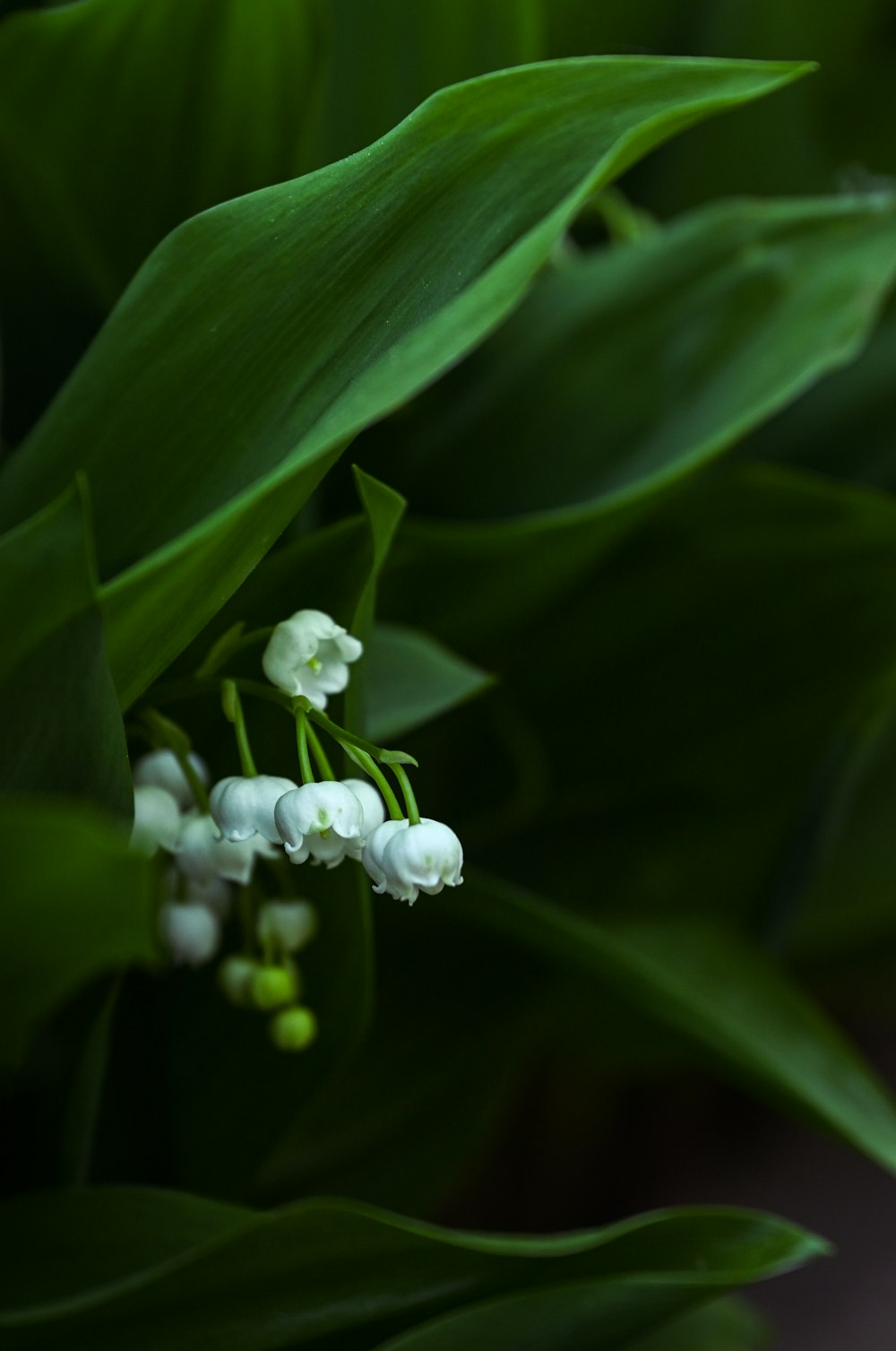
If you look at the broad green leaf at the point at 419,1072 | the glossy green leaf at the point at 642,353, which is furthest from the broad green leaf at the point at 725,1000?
the glossy green leaf at the point at 642,353

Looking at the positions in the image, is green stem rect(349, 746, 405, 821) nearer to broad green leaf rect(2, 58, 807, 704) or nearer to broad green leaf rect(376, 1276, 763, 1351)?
broad green leaf rect(2, 58, 807, 704)

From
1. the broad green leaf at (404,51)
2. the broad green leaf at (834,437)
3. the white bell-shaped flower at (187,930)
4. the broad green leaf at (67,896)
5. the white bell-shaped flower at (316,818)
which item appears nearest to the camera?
the broad green leaf at (67,896)

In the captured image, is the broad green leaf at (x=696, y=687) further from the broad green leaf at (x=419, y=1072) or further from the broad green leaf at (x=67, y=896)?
the broad green leaf at (x=67, y=896)

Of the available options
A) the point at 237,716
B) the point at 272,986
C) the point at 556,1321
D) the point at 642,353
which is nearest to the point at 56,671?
the point at 237,716

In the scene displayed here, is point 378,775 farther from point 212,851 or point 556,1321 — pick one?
point 556,1321

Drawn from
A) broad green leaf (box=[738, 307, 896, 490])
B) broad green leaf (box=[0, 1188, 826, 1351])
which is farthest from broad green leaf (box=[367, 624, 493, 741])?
broad green leaf (box=[738, 307, 896, 490])

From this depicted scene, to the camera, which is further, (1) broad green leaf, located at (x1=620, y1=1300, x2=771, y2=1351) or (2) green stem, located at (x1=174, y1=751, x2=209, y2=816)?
(1) broad green leaf, located at (x1=620, y1=1300, x2=771, y2=1351)
